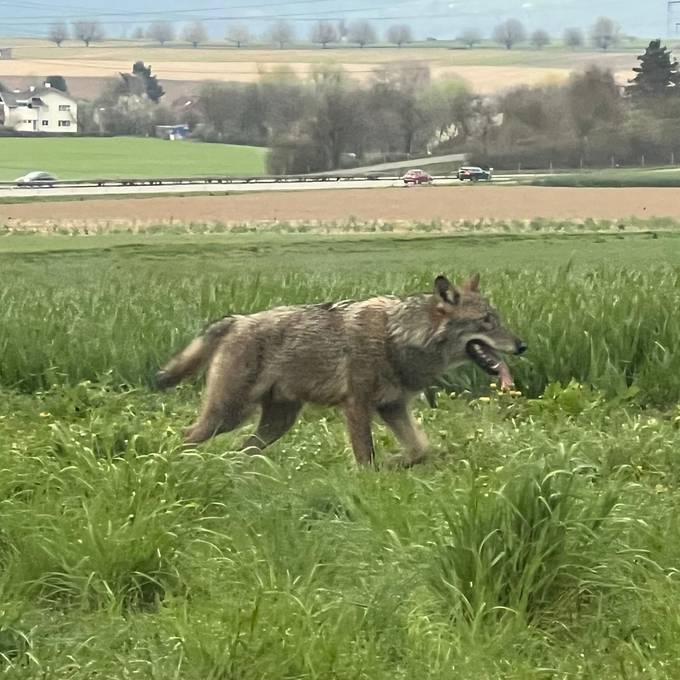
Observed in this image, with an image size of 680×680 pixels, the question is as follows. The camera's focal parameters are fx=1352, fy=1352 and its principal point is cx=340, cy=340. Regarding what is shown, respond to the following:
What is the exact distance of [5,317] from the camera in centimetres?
1300

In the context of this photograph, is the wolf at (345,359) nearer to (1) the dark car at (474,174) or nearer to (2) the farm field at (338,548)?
(2) the farm field at (338,548)

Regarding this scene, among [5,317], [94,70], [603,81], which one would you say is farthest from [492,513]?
[94,70]

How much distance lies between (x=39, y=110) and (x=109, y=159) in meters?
3.13

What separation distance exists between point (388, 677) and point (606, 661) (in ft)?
2.95

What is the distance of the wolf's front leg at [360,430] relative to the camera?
823 cm

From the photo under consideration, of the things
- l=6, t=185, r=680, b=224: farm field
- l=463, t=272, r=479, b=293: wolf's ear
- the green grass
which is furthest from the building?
l=463, t=272, r=479, b=293: wolf's ear

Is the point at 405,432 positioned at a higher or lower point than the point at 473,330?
lower

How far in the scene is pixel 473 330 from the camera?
28.4ft

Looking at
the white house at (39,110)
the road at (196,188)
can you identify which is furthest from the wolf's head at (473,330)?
the white house at (39,110)

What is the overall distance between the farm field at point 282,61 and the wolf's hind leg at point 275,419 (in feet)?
106

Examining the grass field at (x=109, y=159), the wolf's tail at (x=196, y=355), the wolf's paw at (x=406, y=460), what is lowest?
the grass field at (x=109, y=159)

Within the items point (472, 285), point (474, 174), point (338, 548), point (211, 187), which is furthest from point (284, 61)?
point (338, 548)

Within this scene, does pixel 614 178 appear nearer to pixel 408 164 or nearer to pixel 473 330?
pixel 408 164

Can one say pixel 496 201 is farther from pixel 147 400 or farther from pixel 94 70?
pixel 147 400
